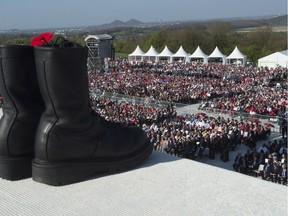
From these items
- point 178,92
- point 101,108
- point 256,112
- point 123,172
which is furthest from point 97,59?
point 123,172

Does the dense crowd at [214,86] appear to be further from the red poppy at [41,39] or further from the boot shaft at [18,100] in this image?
the red poppy at [41,39]

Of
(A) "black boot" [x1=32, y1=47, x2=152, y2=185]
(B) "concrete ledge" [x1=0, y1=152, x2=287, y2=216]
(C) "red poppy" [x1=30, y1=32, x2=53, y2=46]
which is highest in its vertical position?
(C) "red poppy" [x1=30, y1=32, x2=53, y2=46]

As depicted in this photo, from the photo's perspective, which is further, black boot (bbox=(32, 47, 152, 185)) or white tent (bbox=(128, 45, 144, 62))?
white tent (bbox=(128, 45, 144, 62))

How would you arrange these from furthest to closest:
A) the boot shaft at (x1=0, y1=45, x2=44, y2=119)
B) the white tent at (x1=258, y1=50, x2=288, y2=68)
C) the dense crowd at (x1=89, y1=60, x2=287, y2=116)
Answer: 1. the white tent at (x1=258, y1=50, x2=288, y2=68)
2. the dense crowd at (x1=89, y1=60, x2=287, y2=116)
3. the boot shaft at (x1=0, y1=45, x2=44, y2=119)

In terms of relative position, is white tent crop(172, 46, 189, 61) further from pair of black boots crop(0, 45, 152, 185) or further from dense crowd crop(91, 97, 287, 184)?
pair of black boots crop(0, 45, 152, 185)

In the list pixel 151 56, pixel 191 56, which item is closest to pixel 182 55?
pixel 191 56

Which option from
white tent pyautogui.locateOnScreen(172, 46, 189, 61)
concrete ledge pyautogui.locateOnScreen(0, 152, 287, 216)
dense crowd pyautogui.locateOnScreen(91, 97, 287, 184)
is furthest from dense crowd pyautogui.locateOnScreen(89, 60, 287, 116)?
concrete ledge pyautogui.locateOnScreen(0, 152, 287, 216)

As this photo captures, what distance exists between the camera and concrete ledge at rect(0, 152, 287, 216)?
3518mm

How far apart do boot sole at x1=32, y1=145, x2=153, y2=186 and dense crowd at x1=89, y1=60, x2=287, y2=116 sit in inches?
603

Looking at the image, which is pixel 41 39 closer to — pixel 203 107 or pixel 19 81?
pixel 19 81

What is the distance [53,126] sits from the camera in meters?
3.89

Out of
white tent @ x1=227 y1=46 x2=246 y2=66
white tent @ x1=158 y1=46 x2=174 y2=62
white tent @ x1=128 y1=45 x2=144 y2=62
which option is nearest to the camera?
white tent @ x1=227 y1=46 x2=246 y2=66

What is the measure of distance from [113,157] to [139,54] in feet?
143

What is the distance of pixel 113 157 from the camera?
443 centimetres
